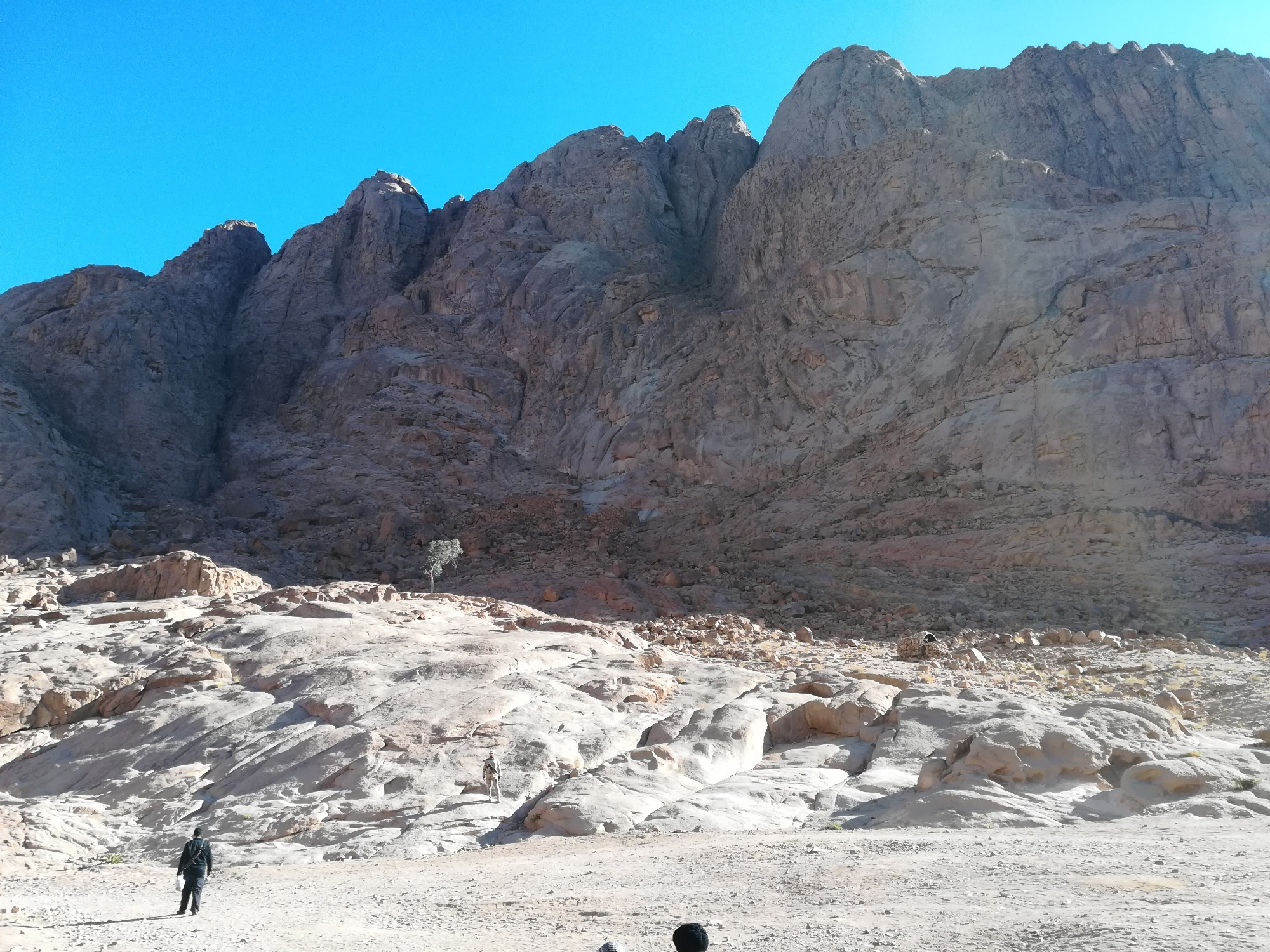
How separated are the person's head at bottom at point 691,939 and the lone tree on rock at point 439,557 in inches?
979

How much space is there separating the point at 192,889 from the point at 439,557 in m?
22.6

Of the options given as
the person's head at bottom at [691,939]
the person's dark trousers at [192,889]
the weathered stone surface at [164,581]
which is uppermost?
the weathered stone surface at [164,581]

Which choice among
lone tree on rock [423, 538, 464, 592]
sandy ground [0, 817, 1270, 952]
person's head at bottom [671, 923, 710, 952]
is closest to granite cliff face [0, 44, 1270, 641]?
lone tree on rock [423, 538, 464, 592]

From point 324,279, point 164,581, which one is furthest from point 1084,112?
point 164,581

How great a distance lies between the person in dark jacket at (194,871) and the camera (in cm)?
799

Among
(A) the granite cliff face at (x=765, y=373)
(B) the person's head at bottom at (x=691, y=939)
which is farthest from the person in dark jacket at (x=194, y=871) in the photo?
(A) the granite cliff face at (x=765, y=373)

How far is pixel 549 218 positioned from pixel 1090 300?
103 ft

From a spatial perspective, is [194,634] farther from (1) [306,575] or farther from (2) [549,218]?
(2) [549,218]

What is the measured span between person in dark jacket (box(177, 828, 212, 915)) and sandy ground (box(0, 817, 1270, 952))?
0.20m

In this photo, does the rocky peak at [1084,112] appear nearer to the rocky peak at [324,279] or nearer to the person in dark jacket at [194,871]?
the rocky peak at [324,279]

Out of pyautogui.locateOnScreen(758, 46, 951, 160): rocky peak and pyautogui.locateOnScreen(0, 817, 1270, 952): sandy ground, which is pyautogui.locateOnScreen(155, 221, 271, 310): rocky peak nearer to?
pyautogui.locateOnScreen(758, 46, 951, 160): rocky peak

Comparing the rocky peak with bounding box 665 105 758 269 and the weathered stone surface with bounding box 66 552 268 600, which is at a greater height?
the rocky peak with bounding box 665 105 758 269

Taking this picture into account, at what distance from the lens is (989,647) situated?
20922 millimetres

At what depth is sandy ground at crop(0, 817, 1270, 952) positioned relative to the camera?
5746 millimetres
